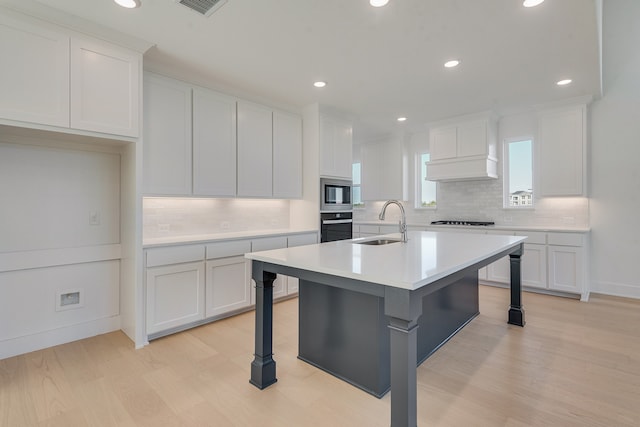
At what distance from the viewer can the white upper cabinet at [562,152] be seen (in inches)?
165

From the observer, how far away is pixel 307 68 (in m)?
3.15

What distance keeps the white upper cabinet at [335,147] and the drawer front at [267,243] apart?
3.57 feet

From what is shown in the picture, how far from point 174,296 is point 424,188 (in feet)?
15.4

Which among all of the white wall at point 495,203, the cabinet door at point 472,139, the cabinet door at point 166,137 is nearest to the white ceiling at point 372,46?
the cabinet door at point 166,137

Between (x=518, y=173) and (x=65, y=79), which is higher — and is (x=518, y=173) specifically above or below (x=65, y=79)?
below

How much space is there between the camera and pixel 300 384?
216cm

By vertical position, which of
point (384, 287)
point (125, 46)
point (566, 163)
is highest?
point (125, 46)

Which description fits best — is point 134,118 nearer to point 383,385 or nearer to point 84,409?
point 84,409

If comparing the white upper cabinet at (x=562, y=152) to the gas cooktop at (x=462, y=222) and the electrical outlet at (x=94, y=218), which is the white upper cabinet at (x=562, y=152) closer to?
the gas cooktop at (x=462, y=222)

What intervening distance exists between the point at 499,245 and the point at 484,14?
173 centimetres

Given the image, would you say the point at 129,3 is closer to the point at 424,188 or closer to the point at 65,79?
the point at 65,79

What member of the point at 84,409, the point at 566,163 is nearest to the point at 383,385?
the point at 84,409

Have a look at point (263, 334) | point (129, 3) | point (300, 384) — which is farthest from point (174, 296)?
point (129, 3)

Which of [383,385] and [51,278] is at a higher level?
[51,278]
